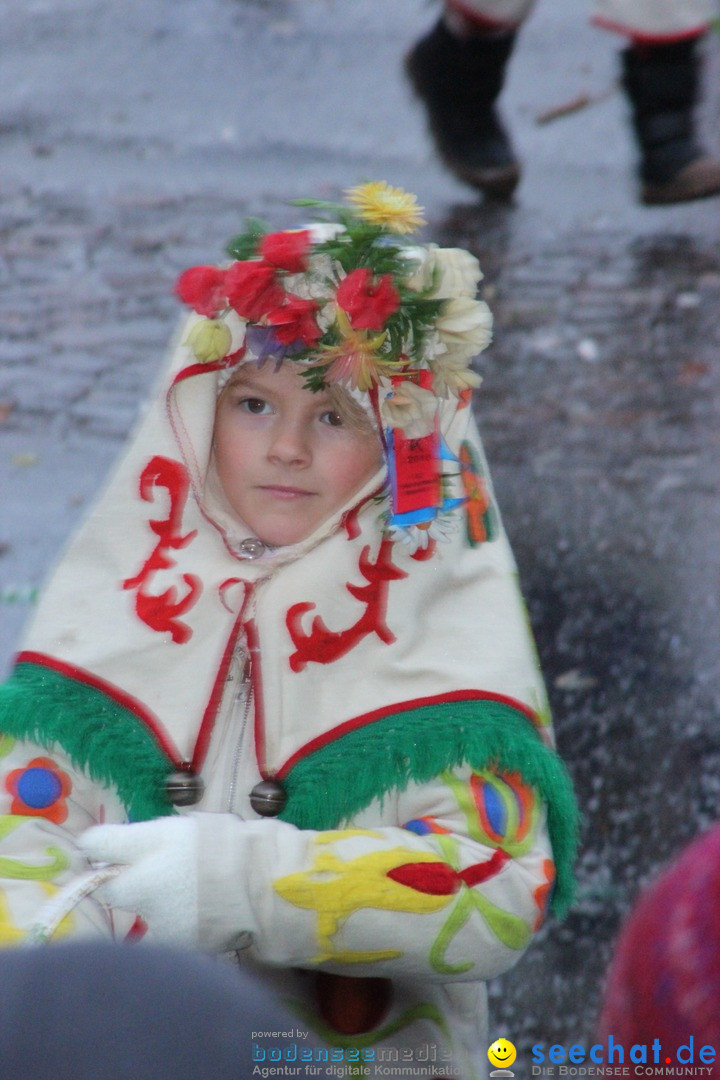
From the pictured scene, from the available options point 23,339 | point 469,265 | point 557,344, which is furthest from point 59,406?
point 469,265

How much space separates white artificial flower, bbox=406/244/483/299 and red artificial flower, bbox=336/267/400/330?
0.18 feet

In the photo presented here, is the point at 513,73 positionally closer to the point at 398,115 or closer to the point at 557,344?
the point at 398,115

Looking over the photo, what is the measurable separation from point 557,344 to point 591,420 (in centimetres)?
52

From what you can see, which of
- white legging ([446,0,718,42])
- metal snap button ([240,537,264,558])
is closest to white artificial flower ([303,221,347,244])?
metal snap button ([240,537,264,558])

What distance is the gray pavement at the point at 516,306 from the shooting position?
3.79 m

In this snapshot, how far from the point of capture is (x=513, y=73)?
24.4 ft

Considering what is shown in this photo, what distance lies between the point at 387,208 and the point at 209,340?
389mm

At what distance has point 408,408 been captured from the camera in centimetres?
238

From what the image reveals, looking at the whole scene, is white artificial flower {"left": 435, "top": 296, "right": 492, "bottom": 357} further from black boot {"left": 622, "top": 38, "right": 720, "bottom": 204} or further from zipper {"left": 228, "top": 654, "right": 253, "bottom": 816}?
black boot {"left": 622, "top": 38, "right": 720, "bottom": 204}

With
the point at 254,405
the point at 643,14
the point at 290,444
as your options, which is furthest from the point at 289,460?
the point at 643,14

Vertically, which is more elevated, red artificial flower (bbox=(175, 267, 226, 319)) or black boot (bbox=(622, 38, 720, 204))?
red artificial flower (bbox=(175, 267, 226, 319))

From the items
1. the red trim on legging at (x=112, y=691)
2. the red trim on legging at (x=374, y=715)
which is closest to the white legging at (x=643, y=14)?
the red trim on legging at (x=374, y=715)

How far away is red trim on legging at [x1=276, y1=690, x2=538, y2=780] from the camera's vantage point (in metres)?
2.35

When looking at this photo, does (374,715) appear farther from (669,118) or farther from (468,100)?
(468,100)
